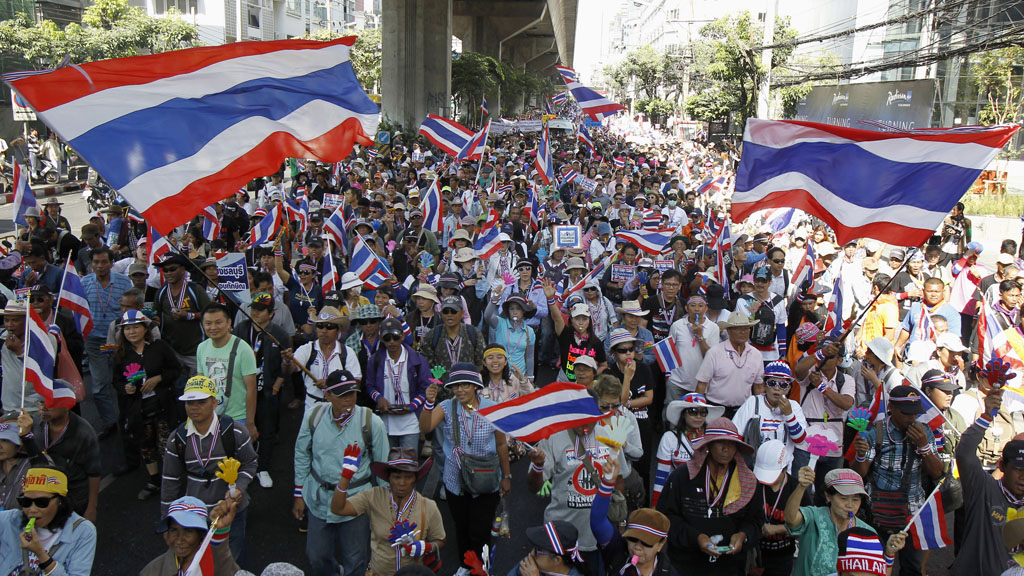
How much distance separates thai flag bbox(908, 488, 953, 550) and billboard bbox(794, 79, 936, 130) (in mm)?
23100

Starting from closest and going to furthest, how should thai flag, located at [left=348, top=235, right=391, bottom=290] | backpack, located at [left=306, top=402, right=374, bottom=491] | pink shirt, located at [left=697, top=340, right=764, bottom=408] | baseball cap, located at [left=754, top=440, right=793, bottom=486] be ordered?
baseball cap, located at [left=754, top=440, right=793, bottom=486]
backpack, located at [left=306, top=402, right=374, bottom=491]
pink shirt, located at [left=697, top=340, right=764, bottom=408]
thai flag, located at [left=348, top=235, right=391, bottom=290]

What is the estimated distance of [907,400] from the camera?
4941mm

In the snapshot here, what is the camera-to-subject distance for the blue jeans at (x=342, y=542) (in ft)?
15.7

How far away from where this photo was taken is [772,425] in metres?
5.21

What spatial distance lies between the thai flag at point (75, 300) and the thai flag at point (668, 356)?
5.07 metres

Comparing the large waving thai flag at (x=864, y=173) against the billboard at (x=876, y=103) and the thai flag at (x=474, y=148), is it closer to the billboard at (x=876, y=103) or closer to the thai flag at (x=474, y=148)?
the thai flag at (x=474, y=148)

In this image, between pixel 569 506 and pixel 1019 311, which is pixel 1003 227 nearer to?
pixel 1019 311

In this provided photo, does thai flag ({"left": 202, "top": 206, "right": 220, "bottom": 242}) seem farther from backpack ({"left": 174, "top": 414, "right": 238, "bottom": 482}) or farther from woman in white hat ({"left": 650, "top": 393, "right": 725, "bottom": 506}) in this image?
woman in white hat ({"left": 650, "top": 393, "right": 725, "bottom": 506})

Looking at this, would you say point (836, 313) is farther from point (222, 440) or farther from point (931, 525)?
point (222, 440)

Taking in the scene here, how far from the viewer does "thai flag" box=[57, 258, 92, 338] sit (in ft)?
22.5

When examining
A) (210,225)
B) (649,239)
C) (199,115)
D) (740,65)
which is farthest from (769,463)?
(740,65)

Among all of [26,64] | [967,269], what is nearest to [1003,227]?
[967,269]

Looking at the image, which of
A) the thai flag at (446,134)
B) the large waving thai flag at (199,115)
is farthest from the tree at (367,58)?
the large waving thai flag at (199,115)

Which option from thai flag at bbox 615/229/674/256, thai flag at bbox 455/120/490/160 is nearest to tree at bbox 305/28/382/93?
thai flag at bbox 455/120/490/160
